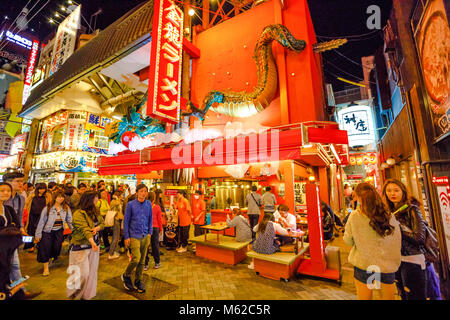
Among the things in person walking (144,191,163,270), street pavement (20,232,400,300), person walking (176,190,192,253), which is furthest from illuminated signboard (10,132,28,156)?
person walking (144,191,163,270)

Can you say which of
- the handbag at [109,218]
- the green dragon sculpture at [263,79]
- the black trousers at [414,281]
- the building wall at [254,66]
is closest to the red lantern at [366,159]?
the building wall at [254,66]

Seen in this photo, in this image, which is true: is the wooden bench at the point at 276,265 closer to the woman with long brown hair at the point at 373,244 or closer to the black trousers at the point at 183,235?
the woman with long brown hair at the point at 373,244

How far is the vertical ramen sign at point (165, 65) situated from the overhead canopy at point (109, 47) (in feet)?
3.89

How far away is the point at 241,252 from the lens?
19.3 feet

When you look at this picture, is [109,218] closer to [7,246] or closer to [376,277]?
[7,246]

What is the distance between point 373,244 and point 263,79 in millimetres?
7233

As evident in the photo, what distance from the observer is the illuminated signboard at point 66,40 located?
13.2 metres

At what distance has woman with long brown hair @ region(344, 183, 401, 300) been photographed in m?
2.21

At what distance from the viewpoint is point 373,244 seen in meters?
2.27

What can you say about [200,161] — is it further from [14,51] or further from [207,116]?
[14,51]

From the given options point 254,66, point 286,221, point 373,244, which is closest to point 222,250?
point 286,221

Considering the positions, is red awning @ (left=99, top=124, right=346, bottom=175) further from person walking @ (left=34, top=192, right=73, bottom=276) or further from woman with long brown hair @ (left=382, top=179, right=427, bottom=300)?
person walking @ (left=34, top=192, right=73, bottom=276)

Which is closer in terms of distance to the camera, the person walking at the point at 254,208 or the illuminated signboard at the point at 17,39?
the person walking at the point at 254,208

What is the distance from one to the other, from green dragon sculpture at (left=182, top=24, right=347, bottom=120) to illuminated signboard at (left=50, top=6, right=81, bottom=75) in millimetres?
11698
